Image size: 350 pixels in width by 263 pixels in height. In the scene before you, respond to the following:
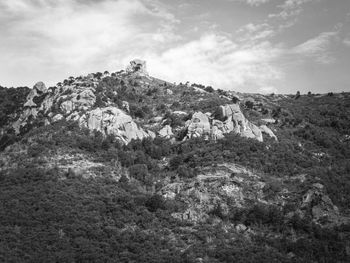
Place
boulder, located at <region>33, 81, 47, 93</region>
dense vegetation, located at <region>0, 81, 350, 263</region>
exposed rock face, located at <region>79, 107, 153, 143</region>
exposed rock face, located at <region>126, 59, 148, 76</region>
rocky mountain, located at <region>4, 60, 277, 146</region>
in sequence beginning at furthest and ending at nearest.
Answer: exposed rock face, located at <region>126, 59, 148, 76</region>
boulder, located at <region>33, 81, 47, 93</region>
rocky mountain, located at <region>4, 60, 277, 146</region>
exposed rock face, located at <region>79, 107, 153, 143</region>
dense vegetation, located at <region>0, 81, 350, 263</region>

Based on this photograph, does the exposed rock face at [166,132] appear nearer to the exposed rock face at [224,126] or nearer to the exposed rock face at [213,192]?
the exposed rock face at [224,126]

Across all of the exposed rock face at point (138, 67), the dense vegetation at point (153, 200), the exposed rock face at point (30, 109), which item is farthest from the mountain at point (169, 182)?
the exposed rock face at point (138, 67)

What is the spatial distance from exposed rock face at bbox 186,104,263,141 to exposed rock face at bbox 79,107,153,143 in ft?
29.5

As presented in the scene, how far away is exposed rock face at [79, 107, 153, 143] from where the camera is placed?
2820 inches

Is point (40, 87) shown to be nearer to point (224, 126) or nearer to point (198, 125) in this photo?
point (198, 125)

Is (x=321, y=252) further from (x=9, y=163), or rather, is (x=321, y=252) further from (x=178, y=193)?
(x=9, y=163)

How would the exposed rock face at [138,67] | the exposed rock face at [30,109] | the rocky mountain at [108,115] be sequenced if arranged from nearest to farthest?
the rocky mountain at [108,115], the exposed rock face at [30,109], the exposed rock face at [138,67]

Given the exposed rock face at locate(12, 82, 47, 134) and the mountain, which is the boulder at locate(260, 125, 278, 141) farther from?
the exposed rock face at locate(12, 82, 47, 134)

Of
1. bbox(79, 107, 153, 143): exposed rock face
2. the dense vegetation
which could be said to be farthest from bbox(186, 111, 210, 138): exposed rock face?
bbox(79, 107, 153, 143): exposed rock face

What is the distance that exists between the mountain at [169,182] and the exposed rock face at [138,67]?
2686cm

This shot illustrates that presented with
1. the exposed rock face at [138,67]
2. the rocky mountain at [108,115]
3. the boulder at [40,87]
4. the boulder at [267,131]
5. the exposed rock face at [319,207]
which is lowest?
the exposed rock face at [319,207]

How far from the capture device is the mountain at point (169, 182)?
43938 millimetres

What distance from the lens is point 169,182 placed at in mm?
59531

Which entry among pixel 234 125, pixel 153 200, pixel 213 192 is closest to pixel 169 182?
pixel 153 200
